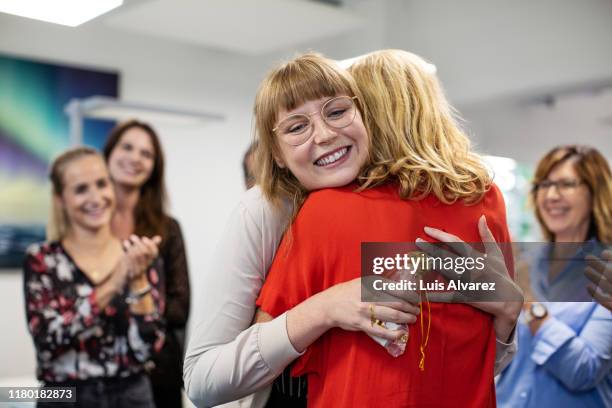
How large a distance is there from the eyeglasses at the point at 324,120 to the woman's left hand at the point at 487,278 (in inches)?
9.5

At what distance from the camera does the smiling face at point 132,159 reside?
241cm

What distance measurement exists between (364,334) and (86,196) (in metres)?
1.37

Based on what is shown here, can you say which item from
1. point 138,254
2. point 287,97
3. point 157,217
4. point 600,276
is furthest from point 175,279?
point 600,276

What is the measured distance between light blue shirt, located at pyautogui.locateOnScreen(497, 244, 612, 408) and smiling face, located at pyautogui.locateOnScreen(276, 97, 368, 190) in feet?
3.27

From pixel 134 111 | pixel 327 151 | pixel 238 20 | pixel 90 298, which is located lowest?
pixel 90 298

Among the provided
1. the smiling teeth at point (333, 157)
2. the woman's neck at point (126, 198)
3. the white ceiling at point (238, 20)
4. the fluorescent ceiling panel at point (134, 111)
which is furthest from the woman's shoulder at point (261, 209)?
the white ceiling at point (238, 20)

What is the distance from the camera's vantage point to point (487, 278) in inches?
43.5

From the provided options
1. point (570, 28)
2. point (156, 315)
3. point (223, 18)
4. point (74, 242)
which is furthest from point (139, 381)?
point (570, 28)

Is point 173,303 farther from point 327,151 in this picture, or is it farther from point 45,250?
point 327,151

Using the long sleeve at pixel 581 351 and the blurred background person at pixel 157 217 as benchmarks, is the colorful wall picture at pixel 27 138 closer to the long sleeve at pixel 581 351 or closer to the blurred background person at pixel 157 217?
the blurred background person at pixel 157 217

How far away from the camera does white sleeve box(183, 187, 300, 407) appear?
42.8 inches

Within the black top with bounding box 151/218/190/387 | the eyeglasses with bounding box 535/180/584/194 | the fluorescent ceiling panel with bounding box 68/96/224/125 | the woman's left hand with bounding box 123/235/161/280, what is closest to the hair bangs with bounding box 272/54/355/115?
the woman's left hand with bounding box 123/235/161/280

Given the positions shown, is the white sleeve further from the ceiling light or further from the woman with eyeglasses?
the woman with eyeglasses

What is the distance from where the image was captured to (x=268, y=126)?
1.17m
